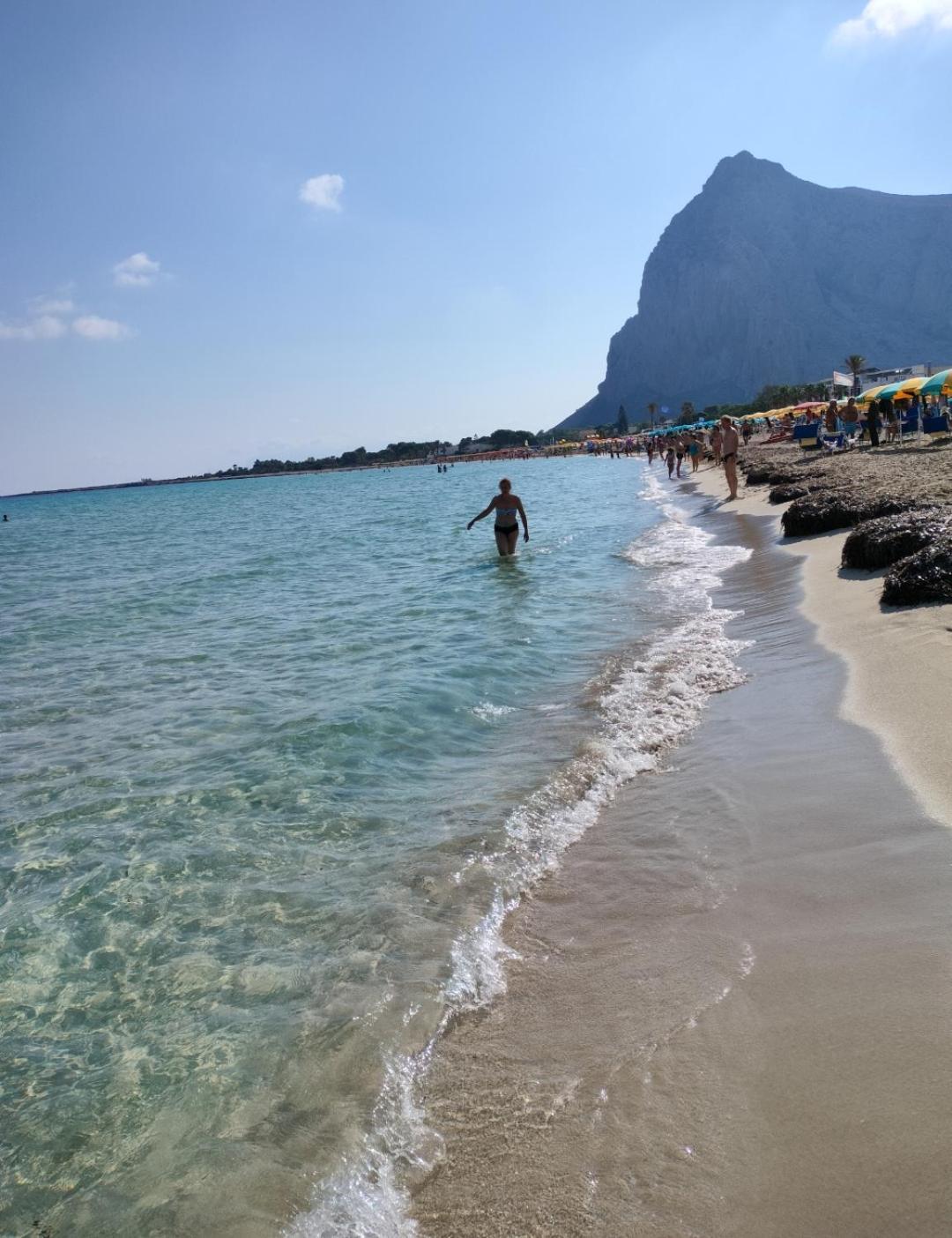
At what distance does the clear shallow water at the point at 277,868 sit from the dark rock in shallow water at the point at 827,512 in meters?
2.77

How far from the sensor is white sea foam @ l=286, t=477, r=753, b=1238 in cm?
221

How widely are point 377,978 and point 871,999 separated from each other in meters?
Result: 1.73

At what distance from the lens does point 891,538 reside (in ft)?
27.7

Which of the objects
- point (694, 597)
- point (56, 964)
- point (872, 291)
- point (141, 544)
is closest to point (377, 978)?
point (56, 964)

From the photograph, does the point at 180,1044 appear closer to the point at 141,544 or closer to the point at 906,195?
the point at 141,544

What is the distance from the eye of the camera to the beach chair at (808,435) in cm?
3079

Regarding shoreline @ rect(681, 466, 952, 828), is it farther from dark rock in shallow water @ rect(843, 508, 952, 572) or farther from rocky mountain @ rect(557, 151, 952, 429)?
rocky mountain @ rect(557, 151, 952, 429)

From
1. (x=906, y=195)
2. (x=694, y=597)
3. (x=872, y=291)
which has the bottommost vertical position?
(x=694, y=597)

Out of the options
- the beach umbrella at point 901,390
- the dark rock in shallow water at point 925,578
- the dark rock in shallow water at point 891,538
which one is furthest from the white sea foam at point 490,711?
the beach umbrella at point 901,390

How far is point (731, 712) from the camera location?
5.68 m

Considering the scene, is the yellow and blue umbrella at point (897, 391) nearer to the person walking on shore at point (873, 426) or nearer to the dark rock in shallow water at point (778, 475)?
the person walking on shore at point (873, 426)

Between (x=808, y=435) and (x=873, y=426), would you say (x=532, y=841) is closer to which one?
(x=873, y=426)

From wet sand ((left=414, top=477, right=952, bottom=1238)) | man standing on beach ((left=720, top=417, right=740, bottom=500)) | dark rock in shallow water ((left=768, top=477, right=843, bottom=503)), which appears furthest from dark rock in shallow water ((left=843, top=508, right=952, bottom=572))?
man standing on beach ((left=720, top=417, right=740, bottom=500))

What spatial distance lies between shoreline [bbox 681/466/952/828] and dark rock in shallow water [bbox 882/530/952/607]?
0.14 metres
